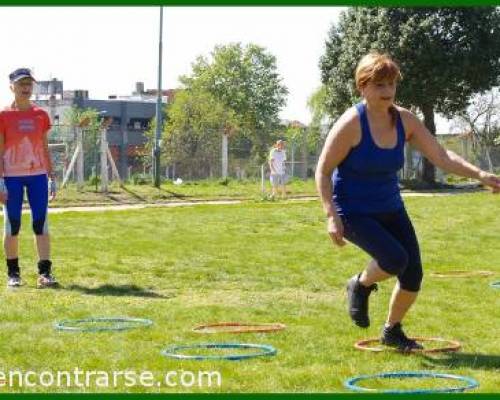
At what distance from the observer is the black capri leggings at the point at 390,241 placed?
22.6ft

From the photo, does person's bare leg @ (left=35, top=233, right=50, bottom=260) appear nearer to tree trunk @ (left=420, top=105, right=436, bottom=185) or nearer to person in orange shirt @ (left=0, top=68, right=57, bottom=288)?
person in orange shirt @ (left=0, top=68, right=57, bottom=288)

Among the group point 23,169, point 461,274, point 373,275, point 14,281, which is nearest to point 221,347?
point 373,275

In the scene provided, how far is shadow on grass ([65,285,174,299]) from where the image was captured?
33.3ft

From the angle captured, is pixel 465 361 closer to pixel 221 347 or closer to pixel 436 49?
pixel 221 347

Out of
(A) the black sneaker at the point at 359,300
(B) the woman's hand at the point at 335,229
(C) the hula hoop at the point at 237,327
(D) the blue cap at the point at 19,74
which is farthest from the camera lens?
(D) the blue cap at the point at 19,74

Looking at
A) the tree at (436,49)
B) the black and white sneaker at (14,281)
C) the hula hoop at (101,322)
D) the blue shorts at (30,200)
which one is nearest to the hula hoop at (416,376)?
the hula hoop at (101,322)

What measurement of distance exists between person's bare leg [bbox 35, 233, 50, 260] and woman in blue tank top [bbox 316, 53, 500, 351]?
472 centimetres

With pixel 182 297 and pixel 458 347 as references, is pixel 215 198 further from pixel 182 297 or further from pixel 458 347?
pixel 458 347

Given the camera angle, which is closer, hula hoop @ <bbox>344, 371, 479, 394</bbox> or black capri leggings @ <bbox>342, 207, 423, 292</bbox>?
hula hoop @ <bbox>344, 371, 479, 394</bbox>

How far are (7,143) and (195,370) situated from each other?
5.21m

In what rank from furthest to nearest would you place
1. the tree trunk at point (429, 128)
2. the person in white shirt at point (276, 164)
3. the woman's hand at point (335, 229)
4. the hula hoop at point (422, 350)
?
the tree trunk at point (429, 128) < the person in white shirt at point (276, 164) < the hula hoop at point (422, 350) < the woman's hand at point (335, 229)

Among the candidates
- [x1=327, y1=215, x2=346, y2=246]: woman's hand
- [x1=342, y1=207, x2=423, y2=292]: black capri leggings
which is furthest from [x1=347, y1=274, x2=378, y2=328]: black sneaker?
[x1=327, y1=215, x2=346, y2=246]: woman's hand

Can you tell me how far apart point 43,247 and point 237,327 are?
→ 11.9 ft

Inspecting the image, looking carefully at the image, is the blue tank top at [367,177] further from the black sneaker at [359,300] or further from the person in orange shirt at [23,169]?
the person in orange shirt at [23,169]
